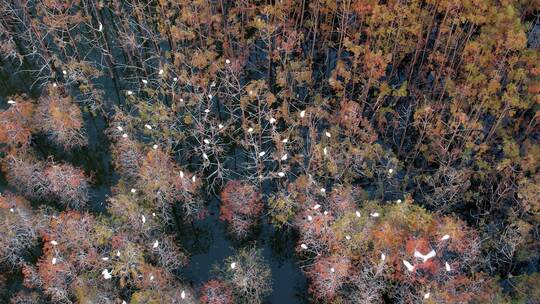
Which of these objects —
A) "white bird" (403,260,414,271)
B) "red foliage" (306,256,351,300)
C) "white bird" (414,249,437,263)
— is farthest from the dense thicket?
"white bird" (403,260,414,271)

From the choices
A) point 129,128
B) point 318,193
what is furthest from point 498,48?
point 129,128

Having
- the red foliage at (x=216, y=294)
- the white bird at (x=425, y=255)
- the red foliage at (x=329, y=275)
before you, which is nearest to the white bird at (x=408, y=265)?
the white bird at (x=425, y=255)

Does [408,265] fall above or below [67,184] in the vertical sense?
above

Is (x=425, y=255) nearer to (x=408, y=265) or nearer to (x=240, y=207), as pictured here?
(x=408, y=265)

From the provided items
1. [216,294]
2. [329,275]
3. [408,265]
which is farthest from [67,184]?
[408,265]

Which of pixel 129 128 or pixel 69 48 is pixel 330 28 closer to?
pixel 129 128

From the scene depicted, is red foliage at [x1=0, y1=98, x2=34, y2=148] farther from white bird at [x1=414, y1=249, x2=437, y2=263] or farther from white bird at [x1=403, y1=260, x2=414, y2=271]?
white bird at [x1=414, y1=249, x2=437, y2=263]

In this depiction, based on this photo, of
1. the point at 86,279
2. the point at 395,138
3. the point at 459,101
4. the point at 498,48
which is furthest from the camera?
the point at 395,138
